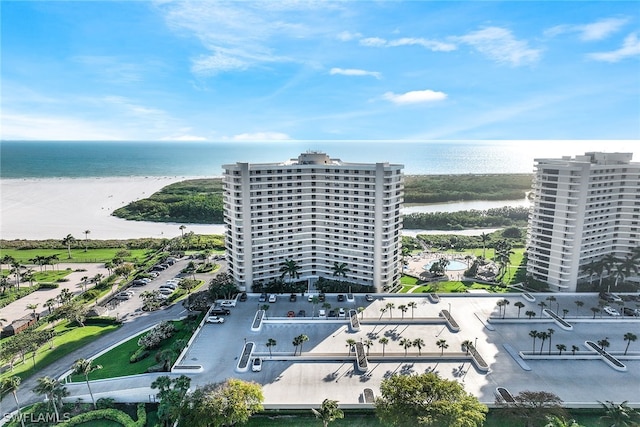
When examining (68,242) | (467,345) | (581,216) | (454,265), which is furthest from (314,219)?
(68,242)

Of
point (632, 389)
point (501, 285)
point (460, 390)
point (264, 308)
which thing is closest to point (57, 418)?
point (264, 308)

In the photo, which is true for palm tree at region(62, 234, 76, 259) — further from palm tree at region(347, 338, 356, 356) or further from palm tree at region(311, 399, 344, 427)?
palm tree at region(311, 399, 344, 427)

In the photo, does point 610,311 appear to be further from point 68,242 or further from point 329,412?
point 68,242

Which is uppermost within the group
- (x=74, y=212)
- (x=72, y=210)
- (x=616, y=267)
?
(x=616, y=267)

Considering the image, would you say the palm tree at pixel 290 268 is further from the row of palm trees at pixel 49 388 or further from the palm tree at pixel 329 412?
the palm tree at pixel 329 412

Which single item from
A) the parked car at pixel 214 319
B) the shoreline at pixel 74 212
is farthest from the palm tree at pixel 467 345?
the shoreline at pixel 74 212

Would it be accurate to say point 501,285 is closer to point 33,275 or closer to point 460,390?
point 460,390
